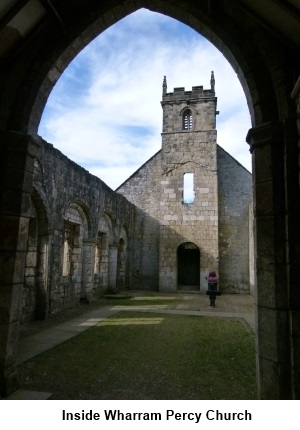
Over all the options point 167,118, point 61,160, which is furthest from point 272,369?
point 167,118

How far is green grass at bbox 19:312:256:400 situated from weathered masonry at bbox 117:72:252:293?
370 inches

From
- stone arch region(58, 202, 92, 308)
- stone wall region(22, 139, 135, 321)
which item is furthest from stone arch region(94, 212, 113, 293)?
stone arch region(58, 202, 92, 308)

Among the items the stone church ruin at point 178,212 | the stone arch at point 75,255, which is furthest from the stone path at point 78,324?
the stone church ruin at point 178,212

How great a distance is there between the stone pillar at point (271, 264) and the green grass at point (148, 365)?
2.97 ft

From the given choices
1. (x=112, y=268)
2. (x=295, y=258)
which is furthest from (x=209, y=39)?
(x=112, y=268)

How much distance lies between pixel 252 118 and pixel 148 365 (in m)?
3.81

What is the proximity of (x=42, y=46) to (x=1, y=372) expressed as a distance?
13.0ft

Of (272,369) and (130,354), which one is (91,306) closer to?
(130,354)

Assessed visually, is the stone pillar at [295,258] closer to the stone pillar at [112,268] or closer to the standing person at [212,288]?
the standing person at [212,288]

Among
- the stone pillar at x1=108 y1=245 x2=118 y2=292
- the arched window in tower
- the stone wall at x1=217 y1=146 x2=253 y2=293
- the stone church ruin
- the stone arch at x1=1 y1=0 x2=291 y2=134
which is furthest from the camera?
the arched window in tower

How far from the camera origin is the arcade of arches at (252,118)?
3.05 meters

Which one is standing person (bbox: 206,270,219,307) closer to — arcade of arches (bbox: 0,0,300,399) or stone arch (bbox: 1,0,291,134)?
arcade of arches (bbox: 0,0,300,399)

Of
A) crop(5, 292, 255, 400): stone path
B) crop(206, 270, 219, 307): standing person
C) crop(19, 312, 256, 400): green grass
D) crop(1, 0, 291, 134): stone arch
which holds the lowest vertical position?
crop(5, 292, 255, 400): stone path

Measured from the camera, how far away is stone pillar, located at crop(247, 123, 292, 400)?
9.85ft
